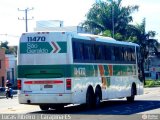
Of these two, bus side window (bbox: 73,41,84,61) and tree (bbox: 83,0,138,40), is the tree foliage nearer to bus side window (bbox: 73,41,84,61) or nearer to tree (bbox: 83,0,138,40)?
tree (bbox: 83,0,138,40)

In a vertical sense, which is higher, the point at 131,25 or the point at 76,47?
the point at 131,25

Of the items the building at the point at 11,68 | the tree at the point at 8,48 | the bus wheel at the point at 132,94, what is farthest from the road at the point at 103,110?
the tree at the point at 8,48

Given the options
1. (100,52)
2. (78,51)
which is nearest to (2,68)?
(100,52)

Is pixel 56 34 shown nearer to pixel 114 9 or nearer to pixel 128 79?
pixel 128 79

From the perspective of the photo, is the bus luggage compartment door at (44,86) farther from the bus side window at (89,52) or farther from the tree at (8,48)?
the tree at (8,48)

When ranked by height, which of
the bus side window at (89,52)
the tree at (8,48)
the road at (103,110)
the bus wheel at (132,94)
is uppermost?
the tree at (8,48)

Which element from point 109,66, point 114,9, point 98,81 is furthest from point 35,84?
point 114,9

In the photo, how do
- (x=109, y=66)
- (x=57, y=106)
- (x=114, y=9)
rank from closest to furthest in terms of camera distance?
1. (x=57, y=106)
2. (x=109, y=66)
3. (x=114, y=9)

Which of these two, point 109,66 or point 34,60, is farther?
point 109,66

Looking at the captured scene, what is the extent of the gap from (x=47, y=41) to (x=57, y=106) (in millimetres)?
3583

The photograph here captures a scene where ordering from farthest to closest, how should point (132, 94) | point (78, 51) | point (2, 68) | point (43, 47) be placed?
point (2, 68) → point (132, 94) → point (78, 51) → point (43, 47)

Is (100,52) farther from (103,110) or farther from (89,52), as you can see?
(103,110)

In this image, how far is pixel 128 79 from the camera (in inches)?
1133

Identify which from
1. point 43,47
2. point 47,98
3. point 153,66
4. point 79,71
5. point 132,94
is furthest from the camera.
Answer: point 153,66
